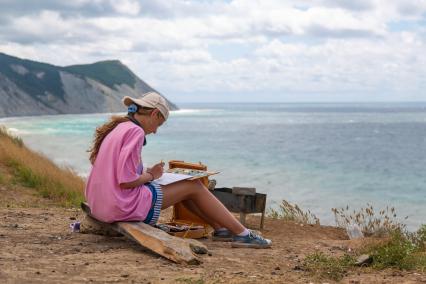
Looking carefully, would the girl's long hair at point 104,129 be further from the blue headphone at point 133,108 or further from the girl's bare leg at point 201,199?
the girl's bare leg at point 201,199

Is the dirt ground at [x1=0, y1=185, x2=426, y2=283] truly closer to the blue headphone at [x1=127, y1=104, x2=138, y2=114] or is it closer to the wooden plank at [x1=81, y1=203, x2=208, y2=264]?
the wooden plank at [x1=81, y1=203, x2=208, y2=264]

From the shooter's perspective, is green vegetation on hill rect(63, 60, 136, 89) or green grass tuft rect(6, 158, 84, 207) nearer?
green grass tuft rect(6, 158, 84, 207)

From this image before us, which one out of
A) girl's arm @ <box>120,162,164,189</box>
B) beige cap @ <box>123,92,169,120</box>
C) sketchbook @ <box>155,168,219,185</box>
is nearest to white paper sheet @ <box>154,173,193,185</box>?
sketchbook @ <box>155,168,219,185</box>

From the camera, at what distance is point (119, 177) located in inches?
235

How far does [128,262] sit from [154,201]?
91cm

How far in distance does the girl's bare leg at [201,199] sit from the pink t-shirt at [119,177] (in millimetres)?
262

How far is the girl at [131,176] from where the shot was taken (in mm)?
5992

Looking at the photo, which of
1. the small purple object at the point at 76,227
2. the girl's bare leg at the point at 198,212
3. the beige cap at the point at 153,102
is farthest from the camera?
the small purple object at the point at 76,227

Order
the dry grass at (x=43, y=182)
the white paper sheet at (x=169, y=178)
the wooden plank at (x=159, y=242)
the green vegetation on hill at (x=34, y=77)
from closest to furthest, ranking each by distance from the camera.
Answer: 1. the wooden plank at (x=159, y=242)
2. the white paper sheet at (x=169, y=178)
3. the dry grass at (x=43, y=182)
4. the green vegetation on hill at (x=34, y=77)

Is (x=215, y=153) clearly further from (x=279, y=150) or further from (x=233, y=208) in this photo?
(x=233, y=208)

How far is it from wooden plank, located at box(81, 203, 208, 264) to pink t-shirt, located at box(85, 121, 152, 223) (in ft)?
0.39

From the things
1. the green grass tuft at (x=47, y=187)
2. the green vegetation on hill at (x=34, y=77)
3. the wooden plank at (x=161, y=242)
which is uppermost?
the green vegetation on hill at (x=34, y=77)

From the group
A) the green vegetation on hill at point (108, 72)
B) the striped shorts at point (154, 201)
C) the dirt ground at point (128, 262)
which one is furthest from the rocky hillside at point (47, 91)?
the striped shorts at point (154, 201)

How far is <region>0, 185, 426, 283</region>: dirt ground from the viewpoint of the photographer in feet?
16.5
